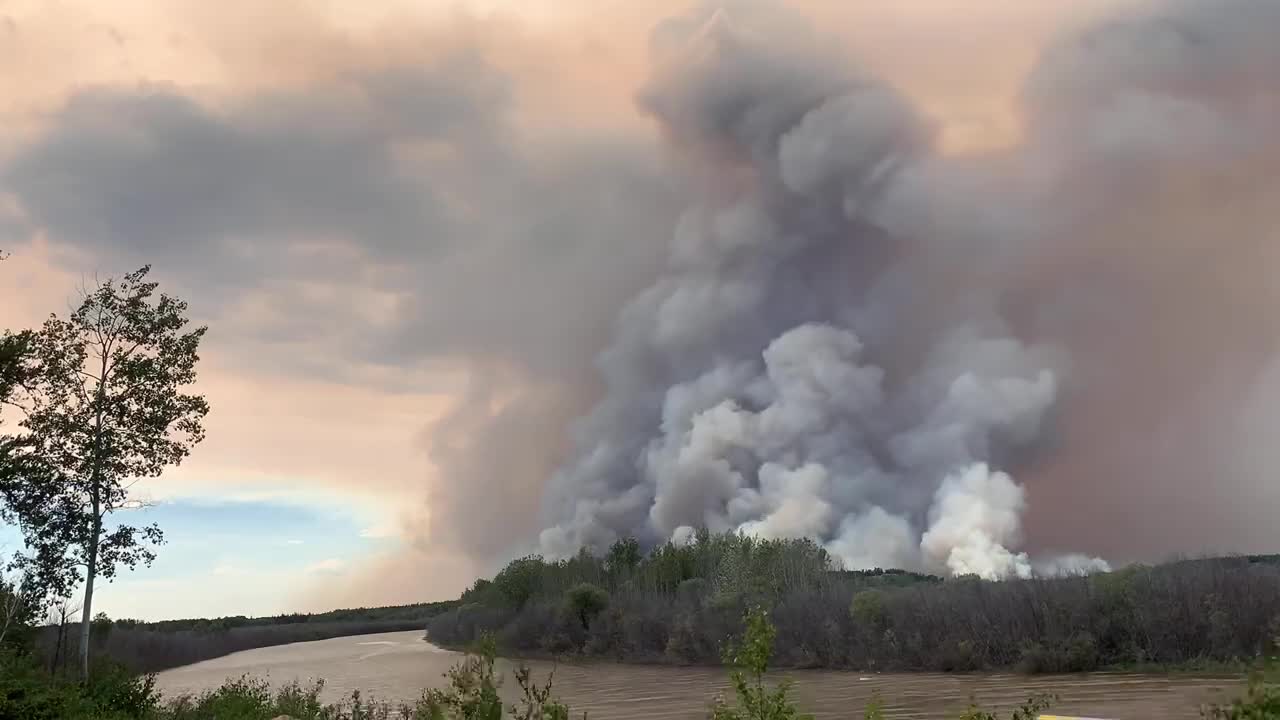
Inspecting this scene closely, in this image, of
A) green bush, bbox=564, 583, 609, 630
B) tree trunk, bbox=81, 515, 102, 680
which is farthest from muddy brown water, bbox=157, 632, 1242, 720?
green bush, bbox=564, 583, 609, 630

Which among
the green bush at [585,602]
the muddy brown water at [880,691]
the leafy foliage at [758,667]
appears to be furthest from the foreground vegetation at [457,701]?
the green bush at [585,602]

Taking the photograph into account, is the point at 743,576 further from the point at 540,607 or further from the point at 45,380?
the point at 45,380

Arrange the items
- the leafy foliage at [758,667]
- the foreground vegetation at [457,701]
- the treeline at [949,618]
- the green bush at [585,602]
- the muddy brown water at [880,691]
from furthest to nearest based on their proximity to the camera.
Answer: the green bush at [585,602], the treeline at [949,618], the muddy brown water at [880,691], the leafy foliage at [758,667], the foreground vegetation at [457,701]

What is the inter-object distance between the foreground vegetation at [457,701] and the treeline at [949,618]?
224 cm

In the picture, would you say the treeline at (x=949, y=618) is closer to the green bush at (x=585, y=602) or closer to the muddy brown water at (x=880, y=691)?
the green bush at (x=585, y=602)

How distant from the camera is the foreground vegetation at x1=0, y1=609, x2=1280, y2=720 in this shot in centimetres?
582

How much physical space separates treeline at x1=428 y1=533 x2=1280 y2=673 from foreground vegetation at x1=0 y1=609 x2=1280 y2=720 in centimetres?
224

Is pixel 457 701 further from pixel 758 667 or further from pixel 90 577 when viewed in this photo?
pixel 90 577

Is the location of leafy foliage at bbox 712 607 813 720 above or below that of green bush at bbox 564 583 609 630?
above

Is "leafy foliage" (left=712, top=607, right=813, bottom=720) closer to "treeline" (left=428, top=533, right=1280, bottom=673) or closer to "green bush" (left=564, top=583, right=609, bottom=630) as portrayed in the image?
"treeline" (left=428, top=533, right=1280, bottom=673)

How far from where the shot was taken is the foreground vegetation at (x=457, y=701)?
582 cm

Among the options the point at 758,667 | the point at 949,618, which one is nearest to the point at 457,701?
the point at 758,667

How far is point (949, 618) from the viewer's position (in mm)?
31469

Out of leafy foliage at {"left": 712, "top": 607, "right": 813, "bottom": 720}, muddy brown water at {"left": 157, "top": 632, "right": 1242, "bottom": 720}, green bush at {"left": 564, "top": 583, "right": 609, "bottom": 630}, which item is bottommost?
muddy brown water at {"left": 157, "top": 632, "right": 1242, "bottom": 720}
